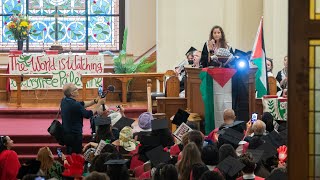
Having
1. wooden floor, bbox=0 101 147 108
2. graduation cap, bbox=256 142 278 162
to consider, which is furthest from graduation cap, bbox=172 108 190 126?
wooden floor, bbox=0 101 147 108

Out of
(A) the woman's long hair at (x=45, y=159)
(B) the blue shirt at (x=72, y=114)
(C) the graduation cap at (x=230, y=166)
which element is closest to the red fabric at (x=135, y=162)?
(A) the woman's long hair at (x=45, y=159)

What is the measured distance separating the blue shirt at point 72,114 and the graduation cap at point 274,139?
350 centimetres

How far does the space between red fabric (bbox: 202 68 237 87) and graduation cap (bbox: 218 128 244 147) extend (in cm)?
282

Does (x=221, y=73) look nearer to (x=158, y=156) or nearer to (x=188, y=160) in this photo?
(x=158, y=156)

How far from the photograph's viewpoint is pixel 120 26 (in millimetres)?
22547

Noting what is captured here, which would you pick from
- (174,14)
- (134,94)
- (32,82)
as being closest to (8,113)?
(32,82)

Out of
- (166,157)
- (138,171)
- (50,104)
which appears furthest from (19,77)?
(166,157)

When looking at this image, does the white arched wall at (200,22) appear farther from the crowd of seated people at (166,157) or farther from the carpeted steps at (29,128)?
the crowd of seated people at (166,157)

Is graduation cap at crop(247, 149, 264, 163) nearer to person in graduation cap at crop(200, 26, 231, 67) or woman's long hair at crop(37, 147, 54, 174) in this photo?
woman's long hair at crop(37, 147, 54, 174)

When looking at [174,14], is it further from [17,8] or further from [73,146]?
[73,146]

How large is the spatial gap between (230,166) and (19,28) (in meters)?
14.0

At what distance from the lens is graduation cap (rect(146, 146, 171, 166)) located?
8180 millimetres

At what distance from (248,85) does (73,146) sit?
104 inches

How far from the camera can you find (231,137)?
8.86 metres
